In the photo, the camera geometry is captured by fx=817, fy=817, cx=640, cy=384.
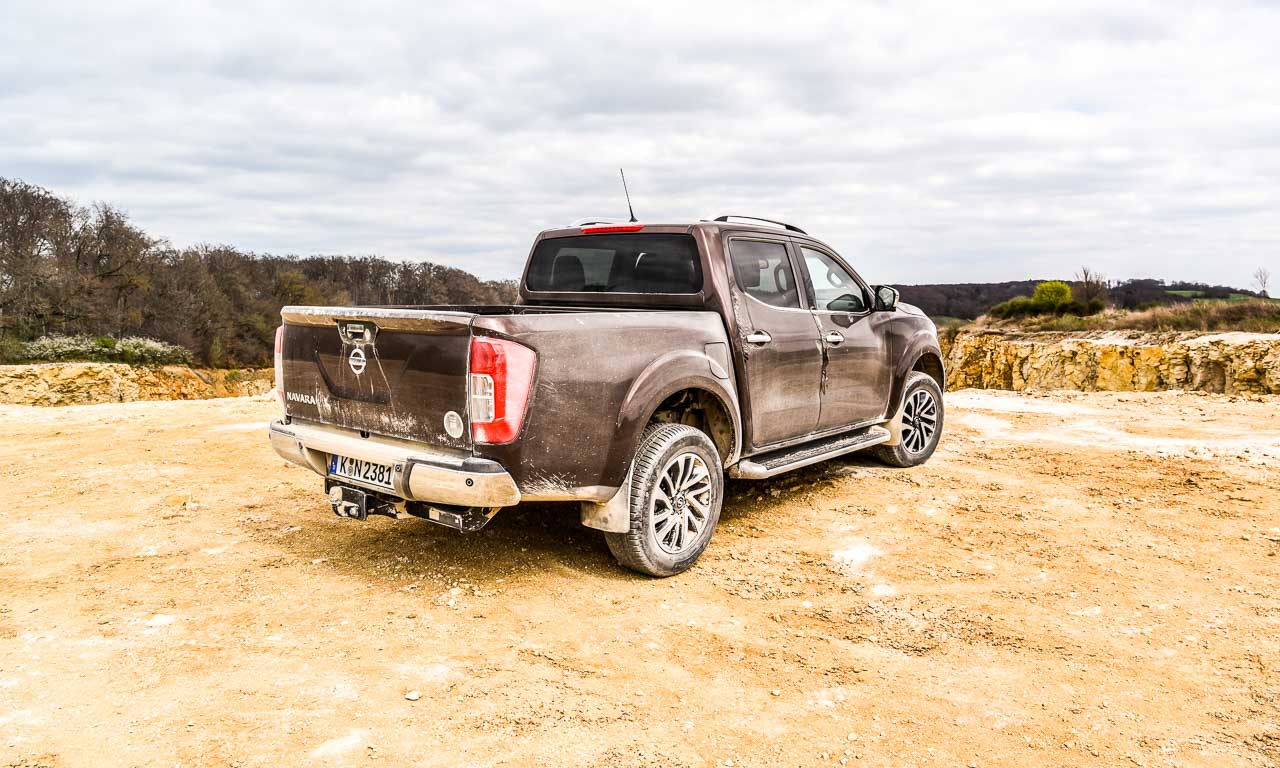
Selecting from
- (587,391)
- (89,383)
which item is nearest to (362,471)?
(587,391)

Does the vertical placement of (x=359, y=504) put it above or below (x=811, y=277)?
below

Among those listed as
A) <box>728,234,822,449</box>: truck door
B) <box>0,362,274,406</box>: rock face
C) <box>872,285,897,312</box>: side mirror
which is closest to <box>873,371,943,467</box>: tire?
<box>872,285,897,312</box>: side mirror

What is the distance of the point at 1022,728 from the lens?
2.85 m

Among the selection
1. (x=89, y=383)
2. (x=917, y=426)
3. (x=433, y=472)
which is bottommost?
(x=89, y=383)

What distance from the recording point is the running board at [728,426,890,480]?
489cm

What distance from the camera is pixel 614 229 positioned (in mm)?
5262

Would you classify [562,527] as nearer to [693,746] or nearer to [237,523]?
[237,523]

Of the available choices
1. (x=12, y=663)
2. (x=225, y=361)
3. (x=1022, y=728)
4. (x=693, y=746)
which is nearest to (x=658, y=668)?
(x=693, y=746)

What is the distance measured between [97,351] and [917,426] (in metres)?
26.8

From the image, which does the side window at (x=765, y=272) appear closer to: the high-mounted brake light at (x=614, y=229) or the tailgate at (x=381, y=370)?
the high-mounted brake light at (x=614, y=229)

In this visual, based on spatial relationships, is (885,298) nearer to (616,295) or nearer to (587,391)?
(616,295)

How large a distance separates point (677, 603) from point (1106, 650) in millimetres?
1867

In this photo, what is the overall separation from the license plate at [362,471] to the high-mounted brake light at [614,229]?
219 cm

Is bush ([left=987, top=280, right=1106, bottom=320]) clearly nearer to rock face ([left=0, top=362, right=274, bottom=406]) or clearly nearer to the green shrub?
rock face ([left=0, top=362, right=274, bottom=406])
